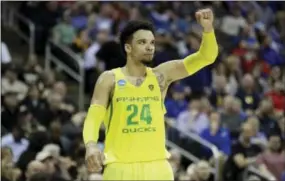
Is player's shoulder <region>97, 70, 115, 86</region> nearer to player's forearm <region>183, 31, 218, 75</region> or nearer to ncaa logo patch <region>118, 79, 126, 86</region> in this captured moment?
ncaa logo patch <region>118, 79, 126, 86</region>

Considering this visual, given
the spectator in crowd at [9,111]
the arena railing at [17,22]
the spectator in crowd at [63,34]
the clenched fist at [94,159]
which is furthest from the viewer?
the arena railing at [17,22]

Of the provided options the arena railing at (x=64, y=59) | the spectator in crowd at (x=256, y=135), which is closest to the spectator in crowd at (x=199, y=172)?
the spectator in crowd at (x=256, y=135)

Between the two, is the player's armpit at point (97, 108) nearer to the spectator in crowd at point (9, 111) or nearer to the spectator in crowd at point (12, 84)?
the spectator in crowd at point (9, 111)

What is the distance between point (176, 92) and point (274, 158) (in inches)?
97.1

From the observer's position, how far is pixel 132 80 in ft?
25.5

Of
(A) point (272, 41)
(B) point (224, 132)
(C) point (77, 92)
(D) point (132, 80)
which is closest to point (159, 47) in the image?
(C) point (77, 92)

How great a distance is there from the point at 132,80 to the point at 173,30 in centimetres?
1242

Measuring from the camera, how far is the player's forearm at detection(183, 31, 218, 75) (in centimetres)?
781

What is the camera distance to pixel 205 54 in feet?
25.8

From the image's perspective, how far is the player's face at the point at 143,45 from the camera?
7.73 m

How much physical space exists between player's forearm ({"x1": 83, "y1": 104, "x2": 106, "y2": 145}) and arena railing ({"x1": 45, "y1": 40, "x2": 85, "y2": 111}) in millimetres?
10272

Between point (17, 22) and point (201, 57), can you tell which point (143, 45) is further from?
point (17, 22)

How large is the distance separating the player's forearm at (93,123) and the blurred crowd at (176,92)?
12.8 feet

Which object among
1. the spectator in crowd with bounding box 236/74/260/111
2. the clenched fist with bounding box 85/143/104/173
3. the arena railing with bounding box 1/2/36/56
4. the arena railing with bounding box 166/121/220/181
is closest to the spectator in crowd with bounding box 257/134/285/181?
the arena railing with bounding box 166/121/220/181
